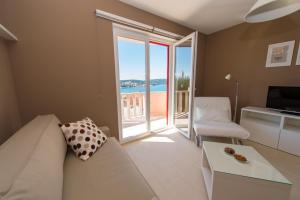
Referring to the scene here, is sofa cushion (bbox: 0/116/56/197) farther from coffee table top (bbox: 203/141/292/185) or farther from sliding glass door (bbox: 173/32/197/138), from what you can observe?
sliding glass door (bbox: 173/32/197/138)

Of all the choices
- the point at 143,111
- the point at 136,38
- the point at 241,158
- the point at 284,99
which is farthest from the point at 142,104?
the point at 284,99

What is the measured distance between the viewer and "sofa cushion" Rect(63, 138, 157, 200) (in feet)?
2.74

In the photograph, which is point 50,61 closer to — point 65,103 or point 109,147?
point 65,103

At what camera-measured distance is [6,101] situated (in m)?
1.27

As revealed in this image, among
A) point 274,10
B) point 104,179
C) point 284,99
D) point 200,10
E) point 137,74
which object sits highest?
point 200,10

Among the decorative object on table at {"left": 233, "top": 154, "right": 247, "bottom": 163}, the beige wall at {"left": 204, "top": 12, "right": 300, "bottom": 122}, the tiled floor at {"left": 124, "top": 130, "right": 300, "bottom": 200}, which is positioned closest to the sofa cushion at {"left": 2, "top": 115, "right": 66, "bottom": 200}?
the tiled floor at {"left": 124, "top": 130, "right": 300, "bottom": 200}

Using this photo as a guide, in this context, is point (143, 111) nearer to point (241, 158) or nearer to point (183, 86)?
point (183, 86)

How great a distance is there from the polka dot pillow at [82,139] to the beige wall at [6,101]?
499mm

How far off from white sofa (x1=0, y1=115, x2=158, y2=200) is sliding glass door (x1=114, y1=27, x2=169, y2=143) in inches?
46.4

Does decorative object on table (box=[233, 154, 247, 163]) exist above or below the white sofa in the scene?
below

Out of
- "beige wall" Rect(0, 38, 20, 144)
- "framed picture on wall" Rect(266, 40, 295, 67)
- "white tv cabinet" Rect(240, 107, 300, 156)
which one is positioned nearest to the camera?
"beige wall" Rect(0, 38, 20, 144)

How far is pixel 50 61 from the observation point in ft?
5.20

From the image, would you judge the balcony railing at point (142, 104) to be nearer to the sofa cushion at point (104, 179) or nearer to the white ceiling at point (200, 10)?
the white ceiling at point (200, 10)

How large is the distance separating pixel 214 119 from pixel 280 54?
1.60 m
